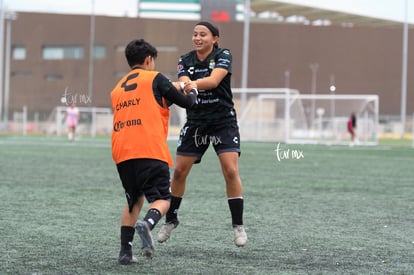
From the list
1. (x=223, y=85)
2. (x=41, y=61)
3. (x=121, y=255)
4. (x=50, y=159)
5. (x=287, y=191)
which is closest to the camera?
(x=121, y=255)

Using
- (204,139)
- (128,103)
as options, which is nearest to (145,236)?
(128,103)

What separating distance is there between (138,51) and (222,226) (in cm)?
261

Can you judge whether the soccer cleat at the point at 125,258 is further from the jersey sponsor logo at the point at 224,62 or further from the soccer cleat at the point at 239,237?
the jersey sponsor logo at the point at 224,62

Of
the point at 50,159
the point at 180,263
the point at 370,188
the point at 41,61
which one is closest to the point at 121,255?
the point at 180,263

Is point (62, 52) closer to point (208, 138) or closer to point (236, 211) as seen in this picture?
point (208, 138)

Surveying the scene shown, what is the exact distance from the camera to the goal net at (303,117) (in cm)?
3659

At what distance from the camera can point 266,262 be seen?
216 inches

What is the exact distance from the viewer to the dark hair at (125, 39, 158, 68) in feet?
17.8

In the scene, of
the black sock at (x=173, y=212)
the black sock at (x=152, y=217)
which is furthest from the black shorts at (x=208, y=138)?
the black sock at (x=152, y=217)

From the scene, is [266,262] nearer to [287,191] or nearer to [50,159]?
[287,191]

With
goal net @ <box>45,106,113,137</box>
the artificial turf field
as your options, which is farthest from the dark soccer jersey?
goal net @ <box>45,106,113,137</box>

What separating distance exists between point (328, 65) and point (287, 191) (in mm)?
66343

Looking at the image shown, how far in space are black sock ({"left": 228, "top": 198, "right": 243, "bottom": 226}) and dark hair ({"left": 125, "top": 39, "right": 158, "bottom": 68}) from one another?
1537mm

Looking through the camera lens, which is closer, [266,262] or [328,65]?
[266,262]
